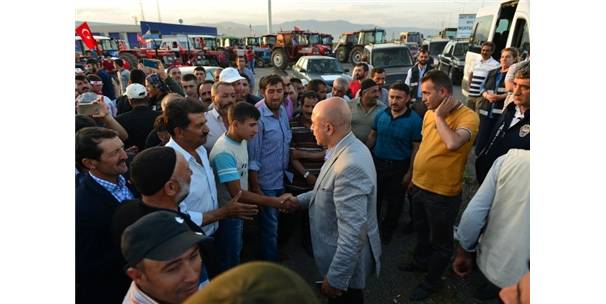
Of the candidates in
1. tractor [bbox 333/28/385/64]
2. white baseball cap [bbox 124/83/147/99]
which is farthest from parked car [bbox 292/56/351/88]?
tractor [bbox 333/28/385/64]

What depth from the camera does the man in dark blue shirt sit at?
3.77 m

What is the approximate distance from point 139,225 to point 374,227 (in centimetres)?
146

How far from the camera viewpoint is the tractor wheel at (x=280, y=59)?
84.5ft

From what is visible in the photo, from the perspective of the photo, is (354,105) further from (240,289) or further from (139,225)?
(240,289)

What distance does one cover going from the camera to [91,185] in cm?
195

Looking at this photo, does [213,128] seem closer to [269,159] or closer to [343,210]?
[269,159]

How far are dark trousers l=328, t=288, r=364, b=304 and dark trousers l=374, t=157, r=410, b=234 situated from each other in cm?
186

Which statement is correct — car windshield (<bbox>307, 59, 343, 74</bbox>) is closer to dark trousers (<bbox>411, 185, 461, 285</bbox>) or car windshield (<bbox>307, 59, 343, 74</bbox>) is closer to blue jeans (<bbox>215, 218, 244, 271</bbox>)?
dark trousers (<bbox>411, 185, 461, 285</bbox>)

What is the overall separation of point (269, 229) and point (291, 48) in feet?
81.1

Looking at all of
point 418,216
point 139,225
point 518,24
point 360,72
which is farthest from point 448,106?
point 518,24

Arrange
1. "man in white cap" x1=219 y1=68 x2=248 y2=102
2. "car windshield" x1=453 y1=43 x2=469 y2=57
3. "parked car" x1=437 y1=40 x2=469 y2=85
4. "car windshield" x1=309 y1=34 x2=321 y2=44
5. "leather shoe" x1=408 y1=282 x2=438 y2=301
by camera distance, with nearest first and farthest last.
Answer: "leather shoe" x1=408 y1=282 x2=438 y2=301, "man in white cap" x1=219 y1=68 x2=248 y2=102, "parked car" x1=437 y1=40 x2=469 y2=85, "car windshield" x1=453 y1=43 x2=469 y2=57, "car windshield" x1=309 y1=34 x2=321 y2=44

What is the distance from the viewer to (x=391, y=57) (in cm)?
1313

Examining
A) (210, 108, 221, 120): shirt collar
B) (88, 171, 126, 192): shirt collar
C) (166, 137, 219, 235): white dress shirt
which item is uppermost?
(210, 108, 221, 120): shirt collar

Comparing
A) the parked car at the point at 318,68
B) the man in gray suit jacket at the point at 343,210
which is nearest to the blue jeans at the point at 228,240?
the man in gray suit jacket at the point at 343,210
